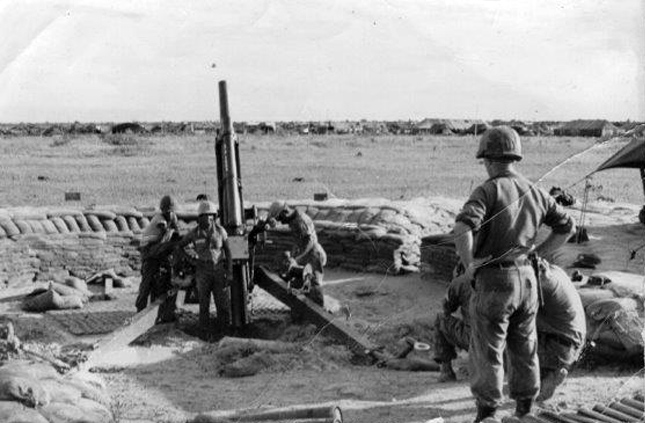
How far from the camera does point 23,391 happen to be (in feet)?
16.8

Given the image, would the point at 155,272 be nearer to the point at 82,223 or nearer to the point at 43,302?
the point at 43,302

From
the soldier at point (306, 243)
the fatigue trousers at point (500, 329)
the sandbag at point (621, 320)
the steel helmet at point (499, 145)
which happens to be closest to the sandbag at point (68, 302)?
the soldier at point (306, 243)

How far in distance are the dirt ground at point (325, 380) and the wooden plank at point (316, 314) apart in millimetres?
128

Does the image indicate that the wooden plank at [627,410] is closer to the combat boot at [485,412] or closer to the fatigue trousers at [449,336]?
the combat boot at [485,412]

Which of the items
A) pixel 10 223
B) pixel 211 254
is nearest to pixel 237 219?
pixel 211 254

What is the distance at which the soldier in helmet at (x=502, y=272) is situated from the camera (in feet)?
16.4

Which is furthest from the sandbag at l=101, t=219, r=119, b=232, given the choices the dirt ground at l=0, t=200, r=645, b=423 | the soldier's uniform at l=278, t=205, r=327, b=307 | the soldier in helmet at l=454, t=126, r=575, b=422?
the soldier in helmet at l=454, t=126, r=575, b=422

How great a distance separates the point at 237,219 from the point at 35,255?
11.9 feet

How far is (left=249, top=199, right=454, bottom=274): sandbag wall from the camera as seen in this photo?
12.2m

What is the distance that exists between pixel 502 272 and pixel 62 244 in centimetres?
826

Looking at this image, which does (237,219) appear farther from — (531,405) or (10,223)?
(531,405)

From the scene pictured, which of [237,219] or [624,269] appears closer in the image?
[237,219]

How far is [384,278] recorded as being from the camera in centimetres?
1160

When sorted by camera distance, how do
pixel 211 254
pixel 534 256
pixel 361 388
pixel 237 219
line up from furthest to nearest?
pixel 237 219
pixel 211 254
pixel 361 388
pixel 534 256
